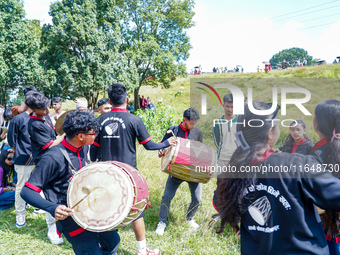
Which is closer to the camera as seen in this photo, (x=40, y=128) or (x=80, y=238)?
(x=80, y=238)

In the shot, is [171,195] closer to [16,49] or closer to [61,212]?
[61,212]

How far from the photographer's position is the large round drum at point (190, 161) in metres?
3.47

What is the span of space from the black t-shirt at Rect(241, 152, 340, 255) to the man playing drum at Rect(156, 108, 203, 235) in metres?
2.33

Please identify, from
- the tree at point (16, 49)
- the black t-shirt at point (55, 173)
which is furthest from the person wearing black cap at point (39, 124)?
the tree at point (16, 49)

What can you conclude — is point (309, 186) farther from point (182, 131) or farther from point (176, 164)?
point (182, 131)

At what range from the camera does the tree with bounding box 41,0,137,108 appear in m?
18.5

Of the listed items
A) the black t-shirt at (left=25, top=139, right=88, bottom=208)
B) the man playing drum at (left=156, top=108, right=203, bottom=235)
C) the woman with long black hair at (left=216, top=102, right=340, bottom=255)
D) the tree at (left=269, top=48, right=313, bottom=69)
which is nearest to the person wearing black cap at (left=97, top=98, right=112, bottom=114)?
the man playing drum at (left=156, top=108, right=203, bottom=235)

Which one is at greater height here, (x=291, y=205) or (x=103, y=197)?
(x=291, y=205)

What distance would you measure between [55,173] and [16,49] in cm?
1772

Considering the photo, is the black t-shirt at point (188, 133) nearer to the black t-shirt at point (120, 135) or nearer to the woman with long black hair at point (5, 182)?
the black t-shirt at point (120, 135)

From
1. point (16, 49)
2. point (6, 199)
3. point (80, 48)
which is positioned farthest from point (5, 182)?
point (80, 48)

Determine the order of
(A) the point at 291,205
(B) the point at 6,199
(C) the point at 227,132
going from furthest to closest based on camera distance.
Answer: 1. (B) the point at 6,199
2. (C) the point at 227,132
3. (A) the point at 291,205

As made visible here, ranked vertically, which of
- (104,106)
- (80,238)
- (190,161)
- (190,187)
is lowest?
(190,187)

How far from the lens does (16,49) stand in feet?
54.4
